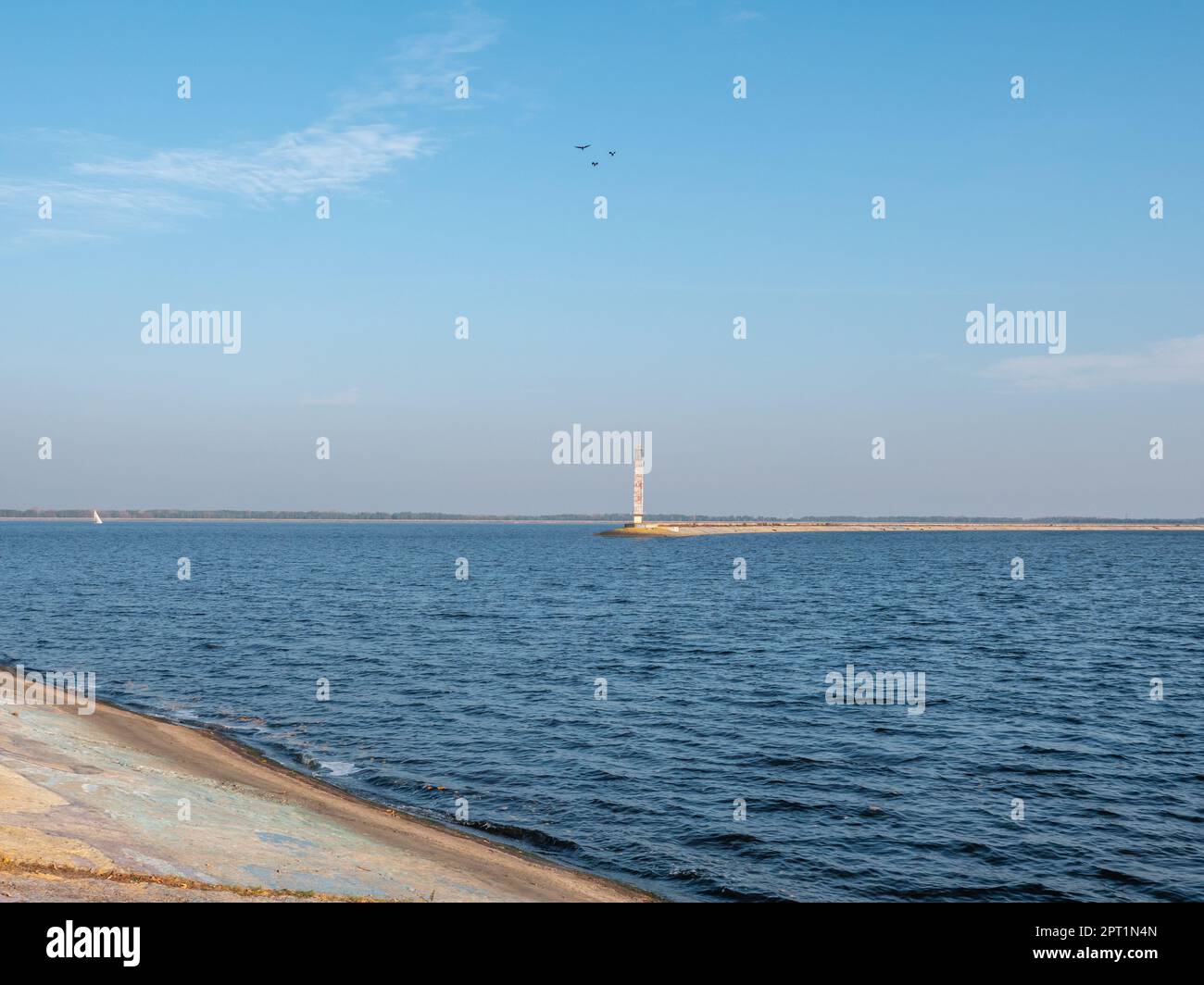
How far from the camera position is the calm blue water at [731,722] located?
69.2 ft

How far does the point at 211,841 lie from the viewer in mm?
17672

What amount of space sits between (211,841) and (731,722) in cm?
2023

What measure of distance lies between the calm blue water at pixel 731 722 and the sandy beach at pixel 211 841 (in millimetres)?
2311

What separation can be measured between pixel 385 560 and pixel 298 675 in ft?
376

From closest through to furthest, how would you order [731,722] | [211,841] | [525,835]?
[211,841]
[525,835]
[731,722]

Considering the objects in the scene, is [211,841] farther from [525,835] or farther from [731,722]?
[731,722]

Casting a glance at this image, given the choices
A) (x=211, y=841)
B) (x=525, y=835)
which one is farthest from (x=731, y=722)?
(x=211, y=841)

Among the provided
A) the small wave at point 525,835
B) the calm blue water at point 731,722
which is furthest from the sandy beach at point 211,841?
the calm blue water at point 731,722

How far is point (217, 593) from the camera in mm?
85938

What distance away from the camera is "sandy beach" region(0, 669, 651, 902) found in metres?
14.6

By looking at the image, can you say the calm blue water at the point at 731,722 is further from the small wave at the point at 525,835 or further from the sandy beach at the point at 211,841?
the sandy beach at the point at 211,841

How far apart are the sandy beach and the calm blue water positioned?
7.58 feet

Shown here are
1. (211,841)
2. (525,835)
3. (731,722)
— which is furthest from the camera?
(731,722)
